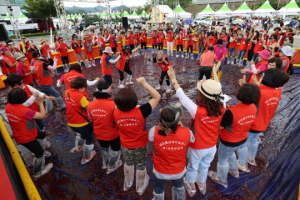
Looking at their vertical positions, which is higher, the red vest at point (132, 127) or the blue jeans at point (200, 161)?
the red vest at point (132, 127)

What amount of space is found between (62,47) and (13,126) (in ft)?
24.5

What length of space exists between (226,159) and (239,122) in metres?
0.82

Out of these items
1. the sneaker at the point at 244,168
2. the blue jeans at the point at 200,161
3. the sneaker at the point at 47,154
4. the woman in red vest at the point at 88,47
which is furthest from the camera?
the woman in red vest at the point at 88,47

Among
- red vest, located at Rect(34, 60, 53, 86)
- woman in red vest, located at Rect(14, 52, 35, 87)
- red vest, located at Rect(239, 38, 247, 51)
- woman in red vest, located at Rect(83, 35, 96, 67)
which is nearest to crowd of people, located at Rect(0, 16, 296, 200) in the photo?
red vest, located at Rect(34, 60, 53, 86)

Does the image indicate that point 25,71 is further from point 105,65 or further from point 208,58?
point 208,58

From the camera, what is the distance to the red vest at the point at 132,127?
2240mm

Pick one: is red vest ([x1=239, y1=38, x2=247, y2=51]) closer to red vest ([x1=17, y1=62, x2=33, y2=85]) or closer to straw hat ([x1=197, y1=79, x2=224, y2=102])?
straw hat ([x1=197, y1=79, x2=224, y2=102])

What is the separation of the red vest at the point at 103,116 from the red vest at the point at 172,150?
951 millimetres

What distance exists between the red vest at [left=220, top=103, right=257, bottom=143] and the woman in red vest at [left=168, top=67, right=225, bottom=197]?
0.24 metres

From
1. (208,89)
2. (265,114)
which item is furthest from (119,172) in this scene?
(265,114)

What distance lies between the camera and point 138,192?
2.83 meters

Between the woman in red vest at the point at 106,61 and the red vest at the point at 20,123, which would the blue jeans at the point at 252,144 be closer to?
the red vest at the point at 20,123

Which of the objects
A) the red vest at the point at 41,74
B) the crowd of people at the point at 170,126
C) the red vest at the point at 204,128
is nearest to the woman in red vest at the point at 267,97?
the crowd of people at the point at 170,126

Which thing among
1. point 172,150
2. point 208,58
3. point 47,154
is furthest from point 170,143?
point 208,58
